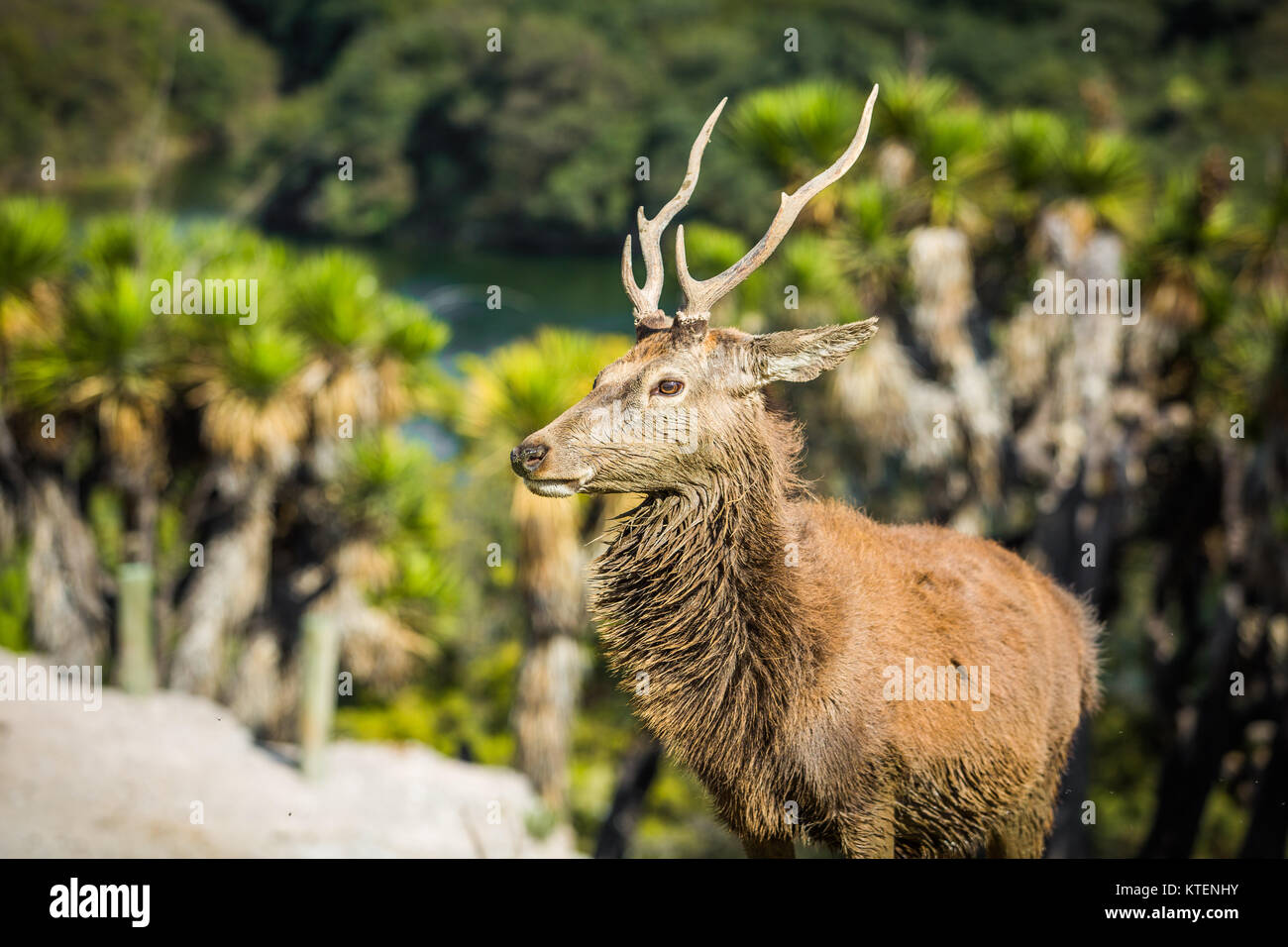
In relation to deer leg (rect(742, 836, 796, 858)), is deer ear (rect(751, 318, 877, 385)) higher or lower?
higher

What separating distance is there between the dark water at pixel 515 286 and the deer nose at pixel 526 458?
26.9 m

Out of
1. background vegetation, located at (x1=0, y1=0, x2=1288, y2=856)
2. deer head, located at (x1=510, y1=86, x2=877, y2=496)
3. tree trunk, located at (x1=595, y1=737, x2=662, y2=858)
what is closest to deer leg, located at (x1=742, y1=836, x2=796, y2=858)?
deer head, located at (x1=510, y1=86, x2=877, y2=496)

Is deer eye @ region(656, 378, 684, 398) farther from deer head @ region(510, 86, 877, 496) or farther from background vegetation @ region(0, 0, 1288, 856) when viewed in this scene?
background vegetation @ region(0, 0, 1288, 856)

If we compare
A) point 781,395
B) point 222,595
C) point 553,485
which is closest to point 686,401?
point 553,485

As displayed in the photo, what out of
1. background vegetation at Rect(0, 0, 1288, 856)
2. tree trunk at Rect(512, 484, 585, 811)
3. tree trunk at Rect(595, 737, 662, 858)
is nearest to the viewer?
background vegetation at Rect(0, 0, 1288, 856)

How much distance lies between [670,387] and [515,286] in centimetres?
2955

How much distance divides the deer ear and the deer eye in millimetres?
244

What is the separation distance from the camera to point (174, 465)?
642 inches

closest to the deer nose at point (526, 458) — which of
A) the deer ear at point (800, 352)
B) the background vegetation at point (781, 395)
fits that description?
the deer ear at point (800, 352)

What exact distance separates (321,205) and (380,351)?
21.8m

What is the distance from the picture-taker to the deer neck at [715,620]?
3.72 metres

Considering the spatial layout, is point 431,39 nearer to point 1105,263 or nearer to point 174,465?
point 174,465

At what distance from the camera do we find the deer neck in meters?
3.72

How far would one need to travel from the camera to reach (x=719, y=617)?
380 centimetres
